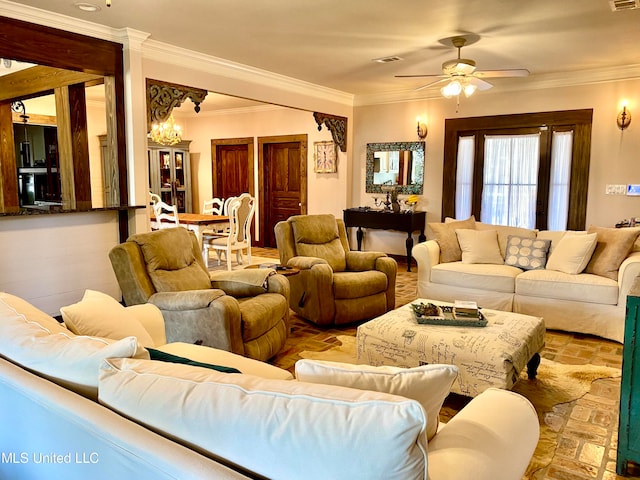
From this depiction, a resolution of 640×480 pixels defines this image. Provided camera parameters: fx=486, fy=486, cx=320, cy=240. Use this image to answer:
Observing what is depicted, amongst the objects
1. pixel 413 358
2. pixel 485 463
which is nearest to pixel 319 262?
pixel 413 358

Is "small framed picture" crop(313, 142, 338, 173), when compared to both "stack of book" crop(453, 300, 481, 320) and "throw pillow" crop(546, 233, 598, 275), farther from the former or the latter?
"stack of book" crop(453, 300, 481, 320)

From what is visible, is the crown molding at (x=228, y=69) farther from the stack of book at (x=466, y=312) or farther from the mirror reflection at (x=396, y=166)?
the stack of book at (x=466, y=312)

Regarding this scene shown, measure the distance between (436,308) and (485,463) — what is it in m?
2.03

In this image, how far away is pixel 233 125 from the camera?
8758 millimetres

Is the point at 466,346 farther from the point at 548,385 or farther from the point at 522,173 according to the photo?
the point at 522,173

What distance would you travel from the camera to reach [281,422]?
909mm

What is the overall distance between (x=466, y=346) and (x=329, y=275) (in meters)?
1.56

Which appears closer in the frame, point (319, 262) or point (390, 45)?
point (319, 262)

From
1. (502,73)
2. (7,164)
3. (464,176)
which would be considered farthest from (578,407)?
(7,164)

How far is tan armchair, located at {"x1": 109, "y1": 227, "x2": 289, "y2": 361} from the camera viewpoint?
2838mm

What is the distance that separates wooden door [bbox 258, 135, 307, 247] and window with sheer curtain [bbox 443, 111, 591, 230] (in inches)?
97.7

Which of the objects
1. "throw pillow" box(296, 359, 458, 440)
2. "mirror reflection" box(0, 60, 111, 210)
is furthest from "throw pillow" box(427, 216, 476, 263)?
"throw pillow" box(296, 359, 458, 440)

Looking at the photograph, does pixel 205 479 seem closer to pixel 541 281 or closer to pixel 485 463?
pixel 485 463

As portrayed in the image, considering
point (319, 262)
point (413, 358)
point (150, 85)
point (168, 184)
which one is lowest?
point (413, 358)
